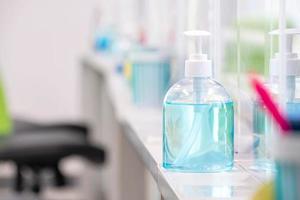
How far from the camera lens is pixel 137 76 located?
2.40 meters

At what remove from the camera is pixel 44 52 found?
542 centimetres

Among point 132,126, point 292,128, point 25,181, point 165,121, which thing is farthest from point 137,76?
point 292,128

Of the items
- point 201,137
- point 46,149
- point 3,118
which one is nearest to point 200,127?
point 201,137

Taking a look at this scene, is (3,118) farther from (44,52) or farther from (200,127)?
(200,127)

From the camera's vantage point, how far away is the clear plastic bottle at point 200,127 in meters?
1.13

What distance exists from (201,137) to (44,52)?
14.4 ft

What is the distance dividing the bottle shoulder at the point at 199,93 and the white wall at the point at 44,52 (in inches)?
165

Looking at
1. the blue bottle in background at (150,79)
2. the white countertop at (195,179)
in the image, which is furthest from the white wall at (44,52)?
the white countertop at (195,179)

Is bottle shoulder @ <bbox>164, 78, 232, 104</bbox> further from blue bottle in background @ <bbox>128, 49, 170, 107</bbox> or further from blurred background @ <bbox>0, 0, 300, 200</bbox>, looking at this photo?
blue bottle in background @ <bbox>128, 49, 170, 107</bbox>

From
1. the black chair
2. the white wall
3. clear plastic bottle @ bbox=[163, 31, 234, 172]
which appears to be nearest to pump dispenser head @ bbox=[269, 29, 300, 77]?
clear plastic bottle @ bbox=[163, 31, 234, 172]

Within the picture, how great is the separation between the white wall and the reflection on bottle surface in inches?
166

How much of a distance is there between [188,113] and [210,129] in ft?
0.14

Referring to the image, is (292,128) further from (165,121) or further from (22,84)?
(22,84)

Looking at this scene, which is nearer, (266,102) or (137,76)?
(266,102)
